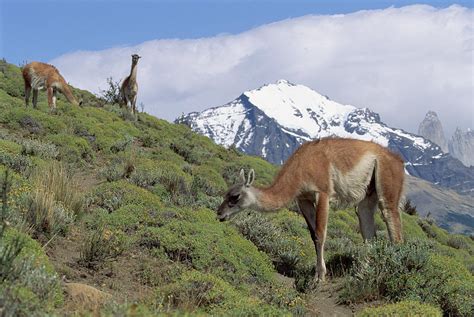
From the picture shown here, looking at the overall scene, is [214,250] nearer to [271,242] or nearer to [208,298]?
[271,242]

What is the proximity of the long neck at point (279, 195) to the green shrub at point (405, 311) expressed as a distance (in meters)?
2.51

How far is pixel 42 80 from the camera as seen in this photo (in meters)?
21.8

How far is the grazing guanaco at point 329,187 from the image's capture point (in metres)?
9.36

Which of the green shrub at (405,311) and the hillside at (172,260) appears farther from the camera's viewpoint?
the green shrub at (405,311)

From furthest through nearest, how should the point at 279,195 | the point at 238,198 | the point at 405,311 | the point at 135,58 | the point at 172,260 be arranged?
the point at 135,58 < the point at 279,195 < the point at 238,198 < the point at 172,260 < the point at 405,311

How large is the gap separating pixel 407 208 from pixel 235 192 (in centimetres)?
1855

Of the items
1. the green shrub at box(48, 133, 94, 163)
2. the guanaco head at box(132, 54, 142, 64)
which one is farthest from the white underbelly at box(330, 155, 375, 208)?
the guanaco head at box(132, 54, 142, 64)

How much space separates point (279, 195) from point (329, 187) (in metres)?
0.80

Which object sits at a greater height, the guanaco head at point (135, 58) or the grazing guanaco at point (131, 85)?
the guanaco head at point (135, 58)

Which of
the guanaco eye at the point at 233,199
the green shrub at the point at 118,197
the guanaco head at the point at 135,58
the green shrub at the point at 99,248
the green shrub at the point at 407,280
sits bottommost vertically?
the green shrub at the point at 407,280

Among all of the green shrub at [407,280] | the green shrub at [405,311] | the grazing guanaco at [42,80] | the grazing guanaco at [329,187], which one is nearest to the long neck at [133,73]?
the grazing guanaco at [42,80]

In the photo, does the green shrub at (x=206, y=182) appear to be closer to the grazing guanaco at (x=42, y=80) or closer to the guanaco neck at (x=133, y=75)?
the grazing guanaco at (x=42, y=80)

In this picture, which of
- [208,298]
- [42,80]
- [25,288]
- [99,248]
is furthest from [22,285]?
[42,80]

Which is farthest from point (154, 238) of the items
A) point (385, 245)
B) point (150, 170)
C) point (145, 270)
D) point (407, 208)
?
point (407, 208)
